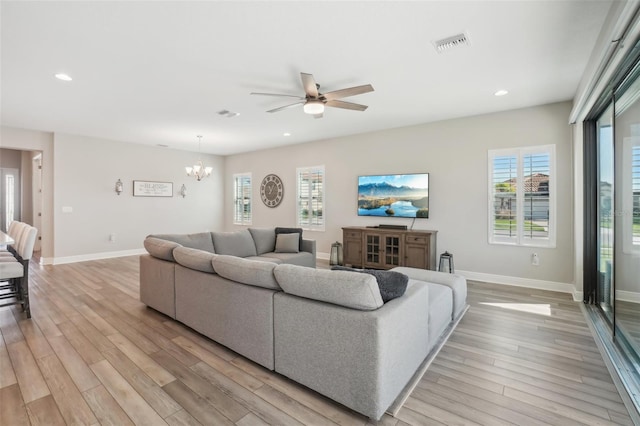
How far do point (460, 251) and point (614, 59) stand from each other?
3.38 meters

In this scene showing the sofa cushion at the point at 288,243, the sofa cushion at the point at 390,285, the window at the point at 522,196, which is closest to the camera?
the sofa cushion at the point at 390,285

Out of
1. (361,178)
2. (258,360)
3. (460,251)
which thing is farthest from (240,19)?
(460,251)

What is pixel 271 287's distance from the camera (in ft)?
7.44

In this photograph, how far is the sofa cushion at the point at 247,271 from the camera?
225 cm

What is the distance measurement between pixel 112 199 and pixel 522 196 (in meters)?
8.36

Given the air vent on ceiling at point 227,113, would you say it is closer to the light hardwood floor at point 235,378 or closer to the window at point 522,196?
the light hardwood floor at point 235,378

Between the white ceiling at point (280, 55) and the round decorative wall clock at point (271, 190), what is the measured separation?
2.96 m

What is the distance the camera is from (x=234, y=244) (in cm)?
473

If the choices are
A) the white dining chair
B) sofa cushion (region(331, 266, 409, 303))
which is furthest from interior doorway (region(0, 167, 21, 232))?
sofa cushion (region(331, 266, 409, 303))

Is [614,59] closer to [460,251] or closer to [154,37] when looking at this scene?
[460,251]

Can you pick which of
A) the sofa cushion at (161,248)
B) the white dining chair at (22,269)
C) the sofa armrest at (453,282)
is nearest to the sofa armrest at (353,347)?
the sofa armrest at (453,282)

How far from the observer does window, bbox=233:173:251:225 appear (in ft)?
28.3

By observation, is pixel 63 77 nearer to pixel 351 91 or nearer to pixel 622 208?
pixel 351 91

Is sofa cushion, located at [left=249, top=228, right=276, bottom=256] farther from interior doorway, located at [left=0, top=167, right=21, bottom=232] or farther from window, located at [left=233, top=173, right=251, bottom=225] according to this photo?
interior doorway, located at [left=0, top=167, right=21, bottom=232]
